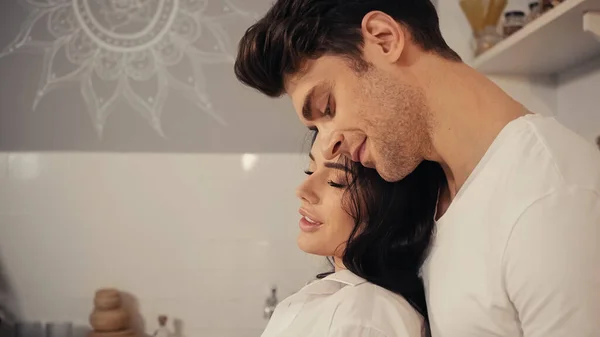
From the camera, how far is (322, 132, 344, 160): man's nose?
96cm

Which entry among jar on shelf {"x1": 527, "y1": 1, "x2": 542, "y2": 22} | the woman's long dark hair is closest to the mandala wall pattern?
jar on shelf {"x1": 527, "y1": 1, "x2": 542, "y2": 22}

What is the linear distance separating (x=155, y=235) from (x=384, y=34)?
128cm

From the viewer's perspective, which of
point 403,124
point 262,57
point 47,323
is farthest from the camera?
point 47,323

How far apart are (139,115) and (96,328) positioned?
69 cm

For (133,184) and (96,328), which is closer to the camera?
(96,328)

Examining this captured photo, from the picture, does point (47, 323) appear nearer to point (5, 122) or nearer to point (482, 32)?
point (5, 122)

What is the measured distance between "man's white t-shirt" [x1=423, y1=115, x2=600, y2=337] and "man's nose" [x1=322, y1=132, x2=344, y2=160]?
0.22m

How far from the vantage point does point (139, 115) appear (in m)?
1.97

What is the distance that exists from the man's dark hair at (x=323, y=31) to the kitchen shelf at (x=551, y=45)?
1.18 ft

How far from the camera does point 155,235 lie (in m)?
1.96

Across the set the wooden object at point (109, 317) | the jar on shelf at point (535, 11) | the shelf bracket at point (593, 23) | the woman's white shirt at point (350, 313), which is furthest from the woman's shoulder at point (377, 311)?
the wooden object at point (109, 317)

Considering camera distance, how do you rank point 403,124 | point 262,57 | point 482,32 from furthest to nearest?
point 482,32 → point 262,57 → point 403,124

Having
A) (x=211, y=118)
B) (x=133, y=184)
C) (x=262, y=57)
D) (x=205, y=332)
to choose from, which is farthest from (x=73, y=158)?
(x=262, y=57)

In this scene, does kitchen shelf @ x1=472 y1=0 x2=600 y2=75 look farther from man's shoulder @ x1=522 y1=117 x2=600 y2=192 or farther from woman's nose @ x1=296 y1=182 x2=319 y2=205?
woman's nose @ x1=296 y1=182 x2=319 y2=205
